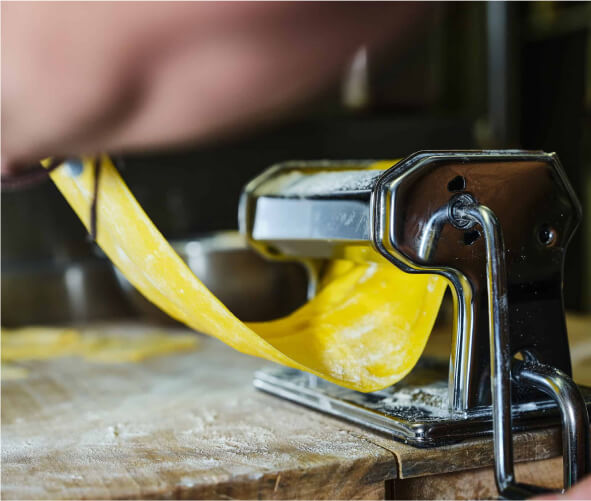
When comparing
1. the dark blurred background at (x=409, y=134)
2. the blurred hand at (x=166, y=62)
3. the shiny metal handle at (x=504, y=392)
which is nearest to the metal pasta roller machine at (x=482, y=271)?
the shiny metal handle at (x=504, y=392)

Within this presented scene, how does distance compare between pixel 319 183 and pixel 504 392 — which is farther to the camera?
pixel 319 183

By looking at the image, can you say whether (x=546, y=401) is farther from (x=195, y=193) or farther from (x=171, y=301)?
(x=195, y=193)

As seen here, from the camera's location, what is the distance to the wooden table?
585mm

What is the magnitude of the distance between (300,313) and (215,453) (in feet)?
0.88

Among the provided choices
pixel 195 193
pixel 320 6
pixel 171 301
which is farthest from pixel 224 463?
pixel 195 193

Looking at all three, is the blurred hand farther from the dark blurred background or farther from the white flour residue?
the dark blurred background

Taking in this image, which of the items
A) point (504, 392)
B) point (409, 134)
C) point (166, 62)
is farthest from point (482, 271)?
point (409, 134)

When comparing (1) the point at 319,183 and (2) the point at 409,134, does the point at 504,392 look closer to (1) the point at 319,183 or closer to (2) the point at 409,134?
(1) the point at 319,183

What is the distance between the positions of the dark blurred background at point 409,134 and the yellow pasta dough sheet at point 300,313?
85 centimetres

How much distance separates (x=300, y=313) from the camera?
88cm

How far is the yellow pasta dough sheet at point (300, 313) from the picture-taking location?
27.4 inches

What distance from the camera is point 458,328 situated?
688mm

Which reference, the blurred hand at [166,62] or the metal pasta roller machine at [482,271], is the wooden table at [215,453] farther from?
the blurred hand at [166,62]

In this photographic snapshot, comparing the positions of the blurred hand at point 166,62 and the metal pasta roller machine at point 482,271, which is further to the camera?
the metal pasta roller machine at point 482,271
